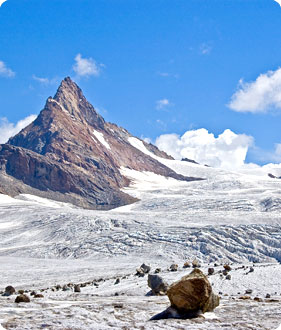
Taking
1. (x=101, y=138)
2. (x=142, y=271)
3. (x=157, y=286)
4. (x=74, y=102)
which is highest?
(x=74, y=102)

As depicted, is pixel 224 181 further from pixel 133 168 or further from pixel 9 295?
pixel 9 295

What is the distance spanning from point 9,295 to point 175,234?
2680 centimetres

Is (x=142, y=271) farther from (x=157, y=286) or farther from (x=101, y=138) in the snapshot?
(x=101, y=138)

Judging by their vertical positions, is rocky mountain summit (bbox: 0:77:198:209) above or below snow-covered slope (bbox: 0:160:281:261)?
above

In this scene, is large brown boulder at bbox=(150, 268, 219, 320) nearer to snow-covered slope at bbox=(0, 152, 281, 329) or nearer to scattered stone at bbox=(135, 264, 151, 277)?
snow-covered slope at bbox=(0, 152, 281, 329)

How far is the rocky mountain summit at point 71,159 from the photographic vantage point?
123m

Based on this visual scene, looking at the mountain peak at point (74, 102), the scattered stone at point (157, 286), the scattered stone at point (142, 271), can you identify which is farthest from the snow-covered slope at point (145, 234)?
the mountain peak at point (74, 102)

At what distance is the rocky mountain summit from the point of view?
402 ft

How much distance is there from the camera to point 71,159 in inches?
5733

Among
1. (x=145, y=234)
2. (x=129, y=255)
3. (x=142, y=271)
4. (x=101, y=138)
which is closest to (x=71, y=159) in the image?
(x=101, y=138)

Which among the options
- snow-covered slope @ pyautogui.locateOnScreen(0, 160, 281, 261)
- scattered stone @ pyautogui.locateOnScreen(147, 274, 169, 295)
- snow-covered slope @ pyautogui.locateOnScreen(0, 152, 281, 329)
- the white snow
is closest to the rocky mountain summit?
the white snow

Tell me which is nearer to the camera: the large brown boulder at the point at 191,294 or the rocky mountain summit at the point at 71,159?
the large brown boulder at the point at 191,294

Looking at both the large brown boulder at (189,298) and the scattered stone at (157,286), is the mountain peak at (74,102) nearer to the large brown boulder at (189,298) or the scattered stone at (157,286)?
the scattered stone at (157,286)

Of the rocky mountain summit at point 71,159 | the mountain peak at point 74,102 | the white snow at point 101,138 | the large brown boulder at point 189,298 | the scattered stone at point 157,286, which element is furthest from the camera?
the mountain peak at point 74,102
